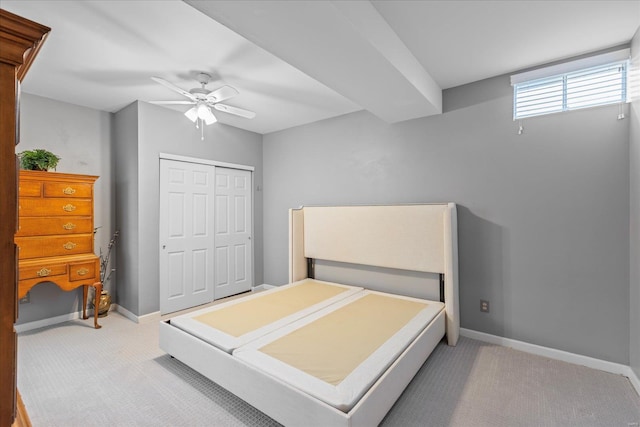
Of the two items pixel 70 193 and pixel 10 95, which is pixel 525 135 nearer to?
pixel 10 95

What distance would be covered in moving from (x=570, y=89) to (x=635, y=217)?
117 centimetres

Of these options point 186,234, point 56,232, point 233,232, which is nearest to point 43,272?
point 56,232

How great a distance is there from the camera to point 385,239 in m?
3.30

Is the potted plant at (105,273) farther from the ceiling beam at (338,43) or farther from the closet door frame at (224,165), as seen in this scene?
the ceiling beam at (338,43)

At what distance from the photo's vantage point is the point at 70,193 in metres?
3.20

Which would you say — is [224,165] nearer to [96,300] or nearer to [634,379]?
[96,300]

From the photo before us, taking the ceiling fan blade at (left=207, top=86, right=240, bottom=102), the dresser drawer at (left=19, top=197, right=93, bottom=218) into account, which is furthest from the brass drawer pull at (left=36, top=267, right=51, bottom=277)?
the ceiling fan blade at (left=207, top=86, right=240, bottom=102)

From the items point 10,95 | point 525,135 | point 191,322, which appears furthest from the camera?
point 525,135

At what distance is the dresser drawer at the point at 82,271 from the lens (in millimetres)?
3119

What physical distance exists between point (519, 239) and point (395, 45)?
6.75ft

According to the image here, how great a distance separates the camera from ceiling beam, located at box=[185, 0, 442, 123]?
1.59 metres

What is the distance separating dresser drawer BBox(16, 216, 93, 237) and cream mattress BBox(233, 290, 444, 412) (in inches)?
102

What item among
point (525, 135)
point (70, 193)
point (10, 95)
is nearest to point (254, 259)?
point (70, 193)

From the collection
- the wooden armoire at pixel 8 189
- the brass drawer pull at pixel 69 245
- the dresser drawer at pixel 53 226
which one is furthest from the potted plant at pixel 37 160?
the wooden armoire at pixel 8 189
